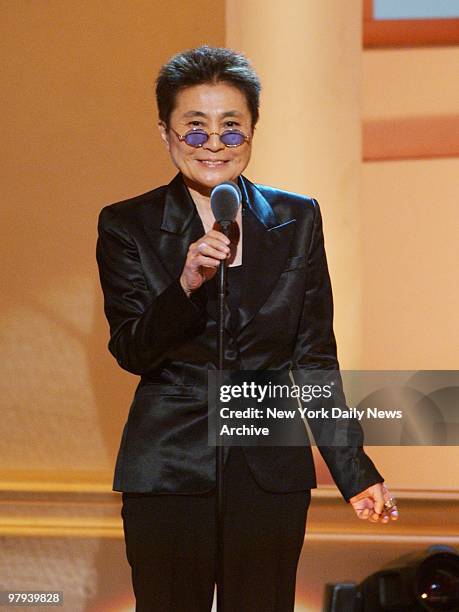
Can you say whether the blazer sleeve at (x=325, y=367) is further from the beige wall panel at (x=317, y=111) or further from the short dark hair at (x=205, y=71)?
the beige wall panel at (x=317, y=111)

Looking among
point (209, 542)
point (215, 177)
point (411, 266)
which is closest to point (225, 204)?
point (215, 177)

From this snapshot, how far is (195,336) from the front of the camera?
1.77 m

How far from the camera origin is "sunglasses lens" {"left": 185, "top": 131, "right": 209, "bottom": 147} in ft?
6.02

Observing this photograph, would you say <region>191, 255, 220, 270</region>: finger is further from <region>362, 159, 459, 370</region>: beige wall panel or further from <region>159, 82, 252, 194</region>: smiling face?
<region>362, 159, 459, 370</region>: beige wall panel

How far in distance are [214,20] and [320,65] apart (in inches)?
12.9

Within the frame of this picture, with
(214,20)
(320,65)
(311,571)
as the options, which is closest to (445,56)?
(320,65)

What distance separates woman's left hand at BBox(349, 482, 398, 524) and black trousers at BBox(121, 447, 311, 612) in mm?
122

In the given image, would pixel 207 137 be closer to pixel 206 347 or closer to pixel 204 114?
pixel 204 114

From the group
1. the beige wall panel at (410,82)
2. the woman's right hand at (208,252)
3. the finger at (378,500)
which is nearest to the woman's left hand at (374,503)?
the finger at (378,500)

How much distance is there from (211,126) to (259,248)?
0.23m

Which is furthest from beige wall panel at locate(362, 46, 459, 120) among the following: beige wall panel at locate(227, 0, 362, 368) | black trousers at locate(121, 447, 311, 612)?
black trousers at locate(121, 447, 311, 612)

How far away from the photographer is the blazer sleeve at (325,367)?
184 centimetres

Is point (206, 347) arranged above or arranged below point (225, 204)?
below

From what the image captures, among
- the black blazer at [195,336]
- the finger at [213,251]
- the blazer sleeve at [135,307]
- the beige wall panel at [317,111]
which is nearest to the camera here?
the finger at [213,251]
